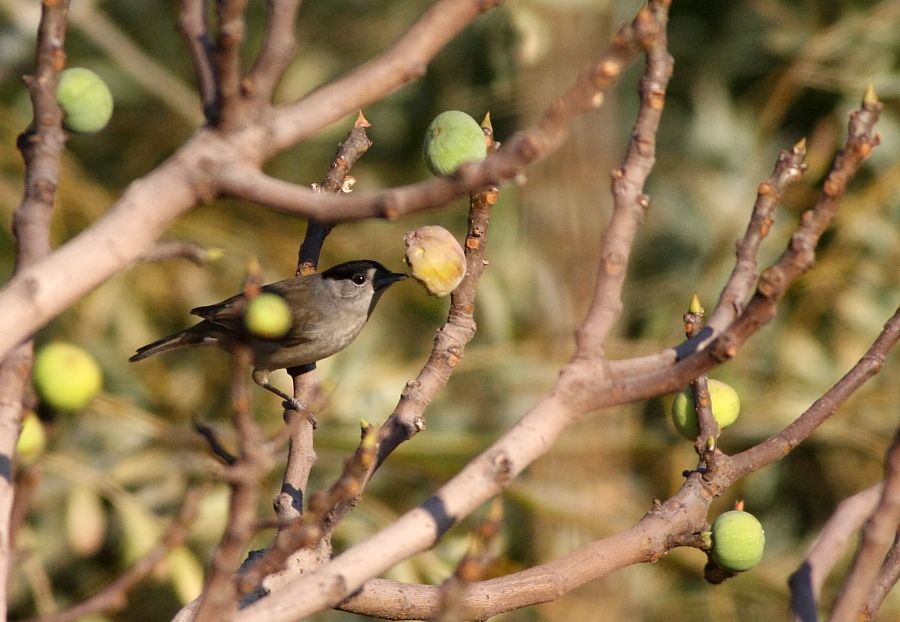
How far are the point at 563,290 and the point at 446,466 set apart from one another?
1.40 m

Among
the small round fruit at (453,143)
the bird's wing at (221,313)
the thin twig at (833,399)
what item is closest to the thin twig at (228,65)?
the small round fruit at (453,143)

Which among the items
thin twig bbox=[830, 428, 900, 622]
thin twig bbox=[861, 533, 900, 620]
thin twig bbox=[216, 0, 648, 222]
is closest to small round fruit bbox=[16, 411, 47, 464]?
thin twig bbox=[216, 0, 648, 222]

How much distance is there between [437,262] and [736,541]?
30.0 inches

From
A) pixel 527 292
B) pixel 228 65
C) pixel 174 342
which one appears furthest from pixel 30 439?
pixel 527 292

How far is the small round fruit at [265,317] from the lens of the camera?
1.62 m

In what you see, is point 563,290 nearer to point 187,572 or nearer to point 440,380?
point 187,572

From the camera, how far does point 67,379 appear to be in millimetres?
1718

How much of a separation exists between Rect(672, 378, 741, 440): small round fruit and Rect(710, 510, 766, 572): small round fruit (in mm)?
183

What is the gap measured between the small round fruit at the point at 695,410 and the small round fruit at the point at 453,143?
596mm

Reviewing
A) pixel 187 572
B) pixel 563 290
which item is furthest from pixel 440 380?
pixel 563 290

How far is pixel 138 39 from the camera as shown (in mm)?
7996

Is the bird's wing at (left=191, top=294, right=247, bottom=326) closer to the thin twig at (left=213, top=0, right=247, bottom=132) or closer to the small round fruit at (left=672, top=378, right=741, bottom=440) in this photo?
the small round fruit at (left=672, top=378, right=741, bottom=440)

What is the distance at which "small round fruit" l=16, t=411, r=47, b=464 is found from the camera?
5.98 ft

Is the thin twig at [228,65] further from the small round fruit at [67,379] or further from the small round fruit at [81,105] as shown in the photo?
the small round fruit at [81,105]
